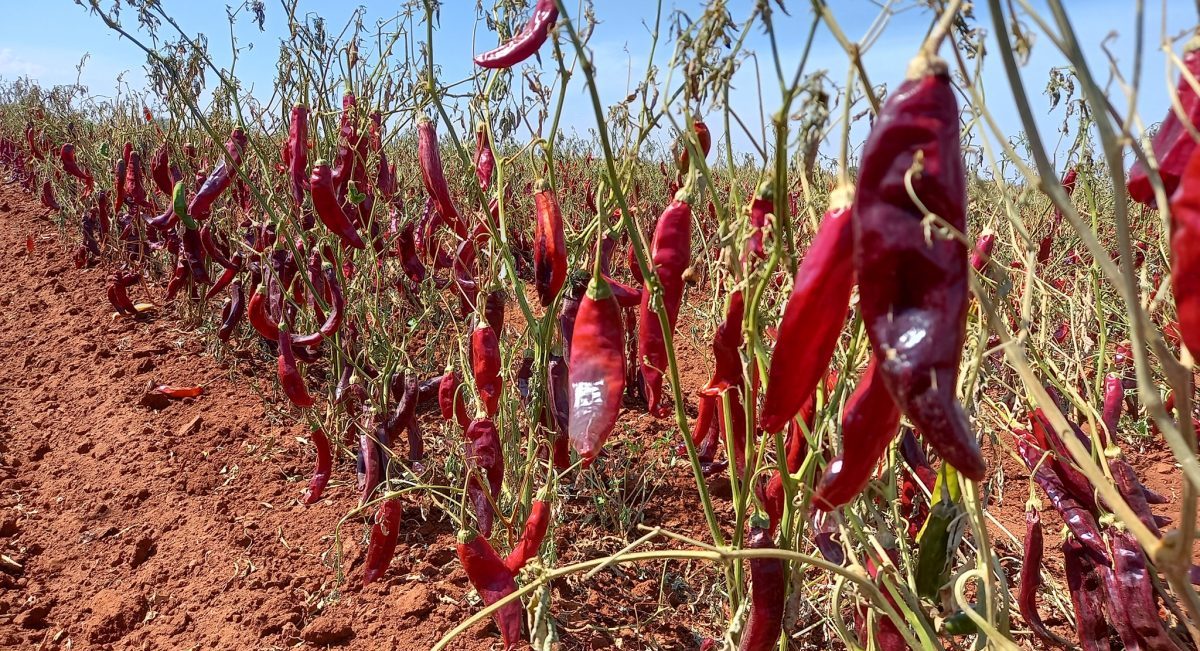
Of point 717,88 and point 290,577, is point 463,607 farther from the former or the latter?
point 717,88

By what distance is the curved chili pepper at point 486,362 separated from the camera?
2.25 m

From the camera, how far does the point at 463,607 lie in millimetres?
2564

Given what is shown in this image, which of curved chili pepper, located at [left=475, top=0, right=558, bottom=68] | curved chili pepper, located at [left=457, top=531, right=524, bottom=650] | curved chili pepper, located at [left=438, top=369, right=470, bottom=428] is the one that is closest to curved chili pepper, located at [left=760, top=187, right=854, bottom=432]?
curved chili pepper, located at [left=475, top=0, right=558, bottom=68]

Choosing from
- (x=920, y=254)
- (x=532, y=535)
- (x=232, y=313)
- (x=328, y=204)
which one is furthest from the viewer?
(x=232, y=313)

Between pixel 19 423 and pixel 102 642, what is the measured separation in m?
2.03

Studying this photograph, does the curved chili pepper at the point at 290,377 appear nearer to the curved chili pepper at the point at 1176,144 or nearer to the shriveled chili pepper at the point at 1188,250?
the curved chili pepper at the point at 1176,144

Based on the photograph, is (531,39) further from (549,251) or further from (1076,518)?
(1076,518)

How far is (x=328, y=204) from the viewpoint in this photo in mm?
2922

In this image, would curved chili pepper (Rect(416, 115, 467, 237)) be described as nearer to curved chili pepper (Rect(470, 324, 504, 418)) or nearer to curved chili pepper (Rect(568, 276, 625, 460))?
curved chili pepper (Rect(470, 324, 504, 418))

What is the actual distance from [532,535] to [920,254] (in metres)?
1.67

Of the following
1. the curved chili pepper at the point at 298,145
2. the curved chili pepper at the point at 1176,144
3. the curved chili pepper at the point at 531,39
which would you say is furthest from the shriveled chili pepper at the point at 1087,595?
the curved chili pepper at the point at 298,145

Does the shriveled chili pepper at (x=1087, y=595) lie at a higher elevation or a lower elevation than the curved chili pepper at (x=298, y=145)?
lower

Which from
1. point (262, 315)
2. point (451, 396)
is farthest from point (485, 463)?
point (262, 315)

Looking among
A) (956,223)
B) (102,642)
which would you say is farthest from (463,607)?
(956,223)
